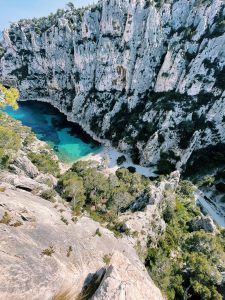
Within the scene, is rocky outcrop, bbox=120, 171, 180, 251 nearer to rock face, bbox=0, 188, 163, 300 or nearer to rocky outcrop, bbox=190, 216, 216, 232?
rocky outcrop, bbox=190, 216, 216, 232

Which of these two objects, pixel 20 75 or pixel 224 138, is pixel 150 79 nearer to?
pixel 224 138

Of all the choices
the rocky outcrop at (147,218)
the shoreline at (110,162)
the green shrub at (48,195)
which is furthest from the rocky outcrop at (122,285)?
the shoreline at (110,162)

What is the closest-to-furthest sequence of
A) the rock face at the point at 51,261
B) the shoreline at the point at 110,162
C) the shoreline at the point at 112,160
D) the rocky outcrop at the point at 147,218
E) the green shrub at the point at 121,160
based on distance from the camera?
the rock face at the point at 51,261, the rocky outcrop at the point at 147,218, the shoreline at the point at 110,162, the shoreline at the point at 112,160, the green shrub at the point at 121,160

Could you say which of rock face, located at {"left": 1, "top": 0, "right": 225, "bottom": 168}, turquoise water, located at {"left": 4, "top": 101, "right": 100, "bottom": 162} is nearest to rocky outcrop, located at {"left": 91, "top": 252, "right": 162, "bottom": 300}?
rock face, located at {"left": 1, "top": 0, "right": 225, "bottom": 168}

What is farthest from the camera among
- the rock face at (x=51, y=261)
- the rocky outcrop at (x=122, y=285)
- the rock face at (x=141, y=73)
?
the rock face at (x=141, y=73)

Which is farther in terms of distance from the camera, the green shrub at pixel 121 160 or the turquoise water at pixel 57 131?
the turquoise water at pixel 57 131

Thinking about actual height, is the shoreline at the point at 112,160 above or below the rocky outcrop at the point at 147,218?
below

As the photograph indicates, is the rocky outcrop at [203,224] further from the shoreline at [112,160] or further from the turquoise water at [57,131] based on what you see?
the turquoise water at [57,131]
